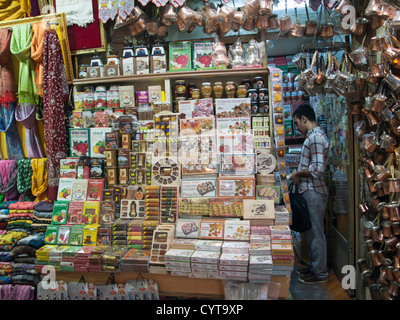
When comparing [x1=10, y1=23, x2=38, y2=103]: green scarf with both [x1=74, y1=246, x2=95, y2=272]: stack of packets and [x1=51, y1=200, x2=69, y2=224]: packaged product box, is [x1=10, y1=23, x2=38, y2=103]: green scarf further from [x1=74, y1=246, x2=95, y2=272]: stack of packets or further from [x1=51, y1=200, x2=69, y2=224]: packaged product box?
[x1=74, y1=246, x2=95, y2=272]: stack of packets

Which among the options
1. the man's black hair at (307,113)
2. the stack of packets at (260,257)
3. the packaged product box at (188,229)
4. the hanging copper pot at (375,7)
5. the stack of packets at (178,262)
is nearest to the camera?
the stack of packets at (260,257)

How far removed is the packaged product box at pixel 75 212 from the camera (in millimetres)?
2701

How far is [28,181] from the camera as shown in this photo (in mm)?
3281

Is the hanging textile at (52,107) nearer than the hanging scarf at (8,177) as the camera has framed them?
Yes

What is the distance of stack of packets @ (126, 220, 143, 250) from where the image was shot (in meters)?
2.55

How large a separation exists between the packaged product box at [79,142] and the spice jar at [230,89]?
132 cm

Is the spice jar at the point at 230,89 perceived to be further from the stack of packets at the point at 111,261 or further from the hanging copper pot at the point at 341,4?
the stack of packets at the point at 111,261

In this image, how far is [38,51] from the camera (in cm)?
314

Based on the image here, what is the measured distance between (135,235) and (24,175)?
4.93ft

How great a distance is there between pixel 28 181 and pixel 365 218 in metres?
3.14

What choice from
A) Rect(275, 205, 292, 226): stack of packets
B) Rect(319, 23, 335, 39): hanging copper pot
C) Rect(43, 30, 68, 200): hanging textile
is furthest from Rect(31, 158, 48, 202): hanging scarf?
Rect(319, 23, 335, 39): hanging copper pot

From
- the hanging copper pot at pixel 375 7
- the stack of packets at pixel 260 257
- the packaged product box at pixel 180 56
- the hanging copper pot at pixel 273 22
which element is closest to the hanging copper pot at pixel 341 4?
the hanging copper pot at pixel 375 7
